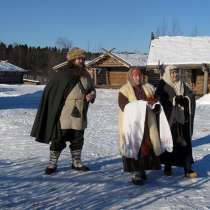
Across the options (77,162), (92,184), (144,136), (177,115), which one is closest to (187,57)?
(177,115)

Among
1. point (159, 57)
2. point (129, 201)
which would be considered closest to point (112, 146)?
point (129, 201)

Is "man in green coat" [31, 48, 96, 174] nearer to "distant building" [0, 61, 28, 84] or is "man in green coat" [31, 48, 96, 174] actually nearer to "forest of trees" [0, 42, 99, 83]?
"distant building" [0, 61, 28, 84]

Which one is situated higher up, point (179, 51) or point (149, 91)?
point (179, 51)

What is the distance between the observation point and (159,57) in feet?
107

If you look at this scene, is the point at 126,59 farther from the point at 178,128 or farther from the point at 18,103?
→ the point at 178,128

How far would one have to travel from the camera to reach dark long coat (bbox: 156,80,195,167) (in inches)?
287

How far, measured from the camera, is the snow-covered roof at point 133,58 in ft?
138

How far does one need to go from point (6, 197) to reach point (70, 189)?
835mm

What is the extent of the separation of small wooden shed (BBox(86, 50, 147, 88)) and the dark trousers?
3418cm

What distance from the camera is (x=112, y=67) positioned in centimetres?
4331

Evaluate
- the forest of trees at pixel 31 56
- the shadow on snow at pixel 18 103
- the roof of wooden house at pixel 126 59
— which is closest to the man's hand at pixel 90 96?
the shadow on snow at pixel 18 103

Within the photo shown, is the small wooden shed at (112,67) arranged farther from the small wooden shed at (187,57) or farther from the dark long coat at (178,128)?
the dark long coat at (178,128)

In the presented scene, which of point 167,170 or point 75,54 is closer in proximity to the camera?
point 75,54

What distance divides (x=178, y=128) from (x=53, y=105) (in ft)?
5.76
